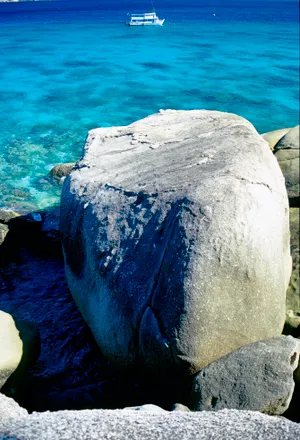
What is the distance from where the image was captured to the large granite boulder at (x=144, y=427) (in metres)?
2.93

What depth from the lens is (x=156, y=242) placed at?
4.46 m

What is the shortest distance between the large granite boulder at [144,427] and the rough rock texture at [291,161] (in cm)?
431

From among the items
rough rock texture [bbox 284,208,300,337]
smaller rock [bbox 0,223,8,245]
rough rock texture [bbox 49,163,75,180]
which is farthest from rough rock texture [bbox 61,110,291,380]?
rough rock texture [bbox 49,163,75,180]

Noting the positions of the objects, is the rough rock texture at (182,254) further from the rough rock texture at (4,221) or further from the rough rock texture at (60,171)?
the rough rock texture at (60,171)

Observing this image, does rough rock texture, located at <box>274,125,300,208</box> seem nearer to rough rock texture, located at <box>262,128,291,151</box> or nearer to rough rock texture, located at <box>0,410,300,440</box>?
rough rock texture, located at <box>262,128,291,151</box>

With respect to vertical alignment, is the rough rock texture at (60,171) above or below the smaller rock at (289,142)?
below

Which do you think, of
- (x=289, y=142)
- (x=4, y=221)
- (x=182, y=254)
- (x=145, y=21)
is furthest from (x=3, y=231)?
(x=145, y=21)

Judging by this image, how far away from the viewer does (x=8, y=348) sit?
448 cm

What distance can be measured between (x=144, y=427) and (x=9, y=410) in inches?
40.7

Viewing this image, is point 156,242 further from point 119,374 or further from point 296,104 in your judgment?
point 296,104

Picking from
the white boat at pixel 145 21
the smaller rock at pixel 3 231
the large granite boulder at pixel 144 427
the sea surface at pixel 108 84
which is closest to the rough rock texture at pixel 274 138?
the sea surface at pixel 108 84

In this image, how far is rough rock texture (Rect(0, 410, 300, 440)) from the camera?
2924 mm

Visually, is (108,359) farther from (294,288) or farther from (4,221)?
(4,221)

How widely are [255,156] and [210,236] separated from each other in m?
1.20
